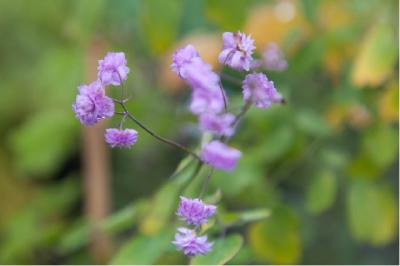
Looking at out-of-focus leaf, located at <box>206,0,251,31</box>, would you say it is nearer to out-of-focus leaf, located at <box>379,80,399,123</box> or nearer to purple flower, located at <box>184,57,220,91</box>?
out-of-focus leaf, located at <box>379,80,399,123</box>

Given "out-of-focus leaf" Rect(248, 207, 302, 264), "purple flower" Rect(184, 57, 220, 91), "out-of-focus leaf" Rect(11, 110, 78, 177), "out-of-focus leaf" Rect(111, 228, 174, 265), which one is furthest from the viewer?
"out-of-focus leaf" Rect(11, 110, 78, 177)

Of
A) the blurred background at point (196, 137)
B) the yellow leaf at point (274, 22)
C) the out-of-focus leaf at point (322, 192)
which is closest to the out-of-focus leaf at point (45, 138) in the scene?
the blurred background at point (196, 137)

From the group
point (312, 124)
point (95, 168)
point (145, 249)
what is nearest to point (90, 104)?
point (145, 249)

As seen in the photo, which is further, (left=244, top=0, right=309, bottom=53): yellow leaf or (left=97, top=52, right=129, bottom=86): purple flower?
(left=244, top=0, right=309, bottom=53): yellow leaf

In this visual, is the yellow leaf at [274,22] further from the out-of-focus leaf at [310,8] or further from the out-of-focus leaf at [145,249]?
the out-of-focus leaf at [145,249]

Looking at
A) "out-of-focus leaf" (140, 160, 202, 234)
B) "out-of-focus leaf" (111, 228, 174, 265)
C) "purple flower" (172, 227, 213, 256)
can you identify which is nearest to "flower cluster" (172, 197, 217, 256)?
"purple flower" (172, 227, 213, 256)

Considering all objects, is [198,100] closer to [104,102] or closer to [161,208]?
[104,102]

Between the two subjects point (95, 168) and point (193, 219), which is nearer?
point (193, 219)
